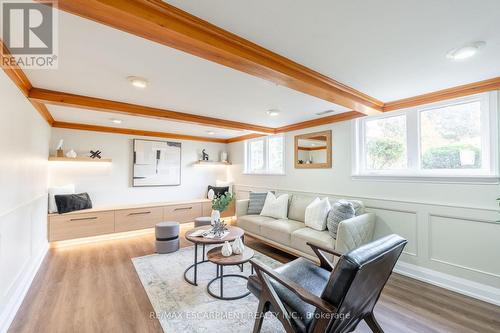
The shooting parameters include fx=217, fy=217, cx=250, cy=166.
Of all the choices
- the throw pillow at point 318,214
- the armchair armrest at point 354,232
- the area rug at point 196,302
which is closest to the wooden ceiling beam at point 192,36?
the armchair armrest at point 354,232

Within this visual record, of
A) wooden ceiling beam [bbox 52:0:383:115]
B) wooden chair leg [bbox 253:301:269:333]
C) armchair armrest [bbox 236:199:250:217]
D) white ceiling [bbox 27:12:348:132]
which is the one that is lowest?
wooden chair leg [bbox 253:301:269:333]

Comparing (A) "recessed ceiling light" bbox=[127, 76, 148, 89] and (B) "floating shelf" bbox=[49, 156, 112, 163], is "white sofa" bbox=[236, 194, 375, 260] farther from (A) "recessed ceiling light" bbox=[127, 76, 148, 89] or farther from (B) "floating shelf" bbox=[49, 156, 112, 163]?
(B) "floating shelf" bbox=[49, 156, 112, 163]

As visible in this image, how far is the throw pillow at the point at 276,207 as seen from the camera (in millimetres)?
3834

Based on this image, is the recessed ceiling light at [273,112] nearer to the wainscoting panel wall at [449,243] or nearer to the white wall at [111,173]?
the wainscoting panel wall at [449,243]

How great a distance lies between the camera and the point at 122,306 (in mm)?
2105

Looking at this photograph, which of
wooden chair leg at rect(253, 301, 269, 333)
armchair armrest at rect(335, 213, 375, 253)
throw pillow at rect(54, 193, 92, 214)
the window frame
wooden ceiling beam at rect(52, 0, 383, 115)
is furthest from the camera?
the window frame

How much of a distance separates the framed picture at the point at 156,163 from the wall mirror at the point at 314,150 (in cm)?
306

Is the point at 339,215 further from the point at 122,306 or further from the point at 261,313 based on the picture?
the point at 122,306

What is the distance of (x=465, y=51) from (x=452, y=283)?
95.7 inches

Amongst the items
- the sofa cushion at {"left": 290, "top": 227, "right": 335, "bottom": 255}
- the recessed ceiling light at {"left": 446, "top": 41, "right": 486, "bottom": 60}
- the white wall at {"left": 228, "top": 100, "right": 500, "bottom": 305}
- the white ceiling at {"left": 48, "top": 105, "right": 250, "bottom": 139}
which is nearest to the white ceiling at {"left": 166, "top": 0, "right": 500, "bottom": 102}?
the recessed ceiling light at {"left": 446, "top": 41, "right": 486, "bottom": 60}

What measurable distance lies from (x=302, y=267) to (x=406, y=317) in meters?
1.07

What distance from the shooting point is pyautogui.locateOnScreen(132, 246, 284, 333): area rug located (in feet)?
6.09

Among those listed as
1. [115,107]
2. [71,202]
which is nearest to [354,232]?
[115,107]

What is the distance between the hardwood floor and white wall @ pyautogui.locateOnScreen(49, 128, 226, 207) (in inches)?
70.0
